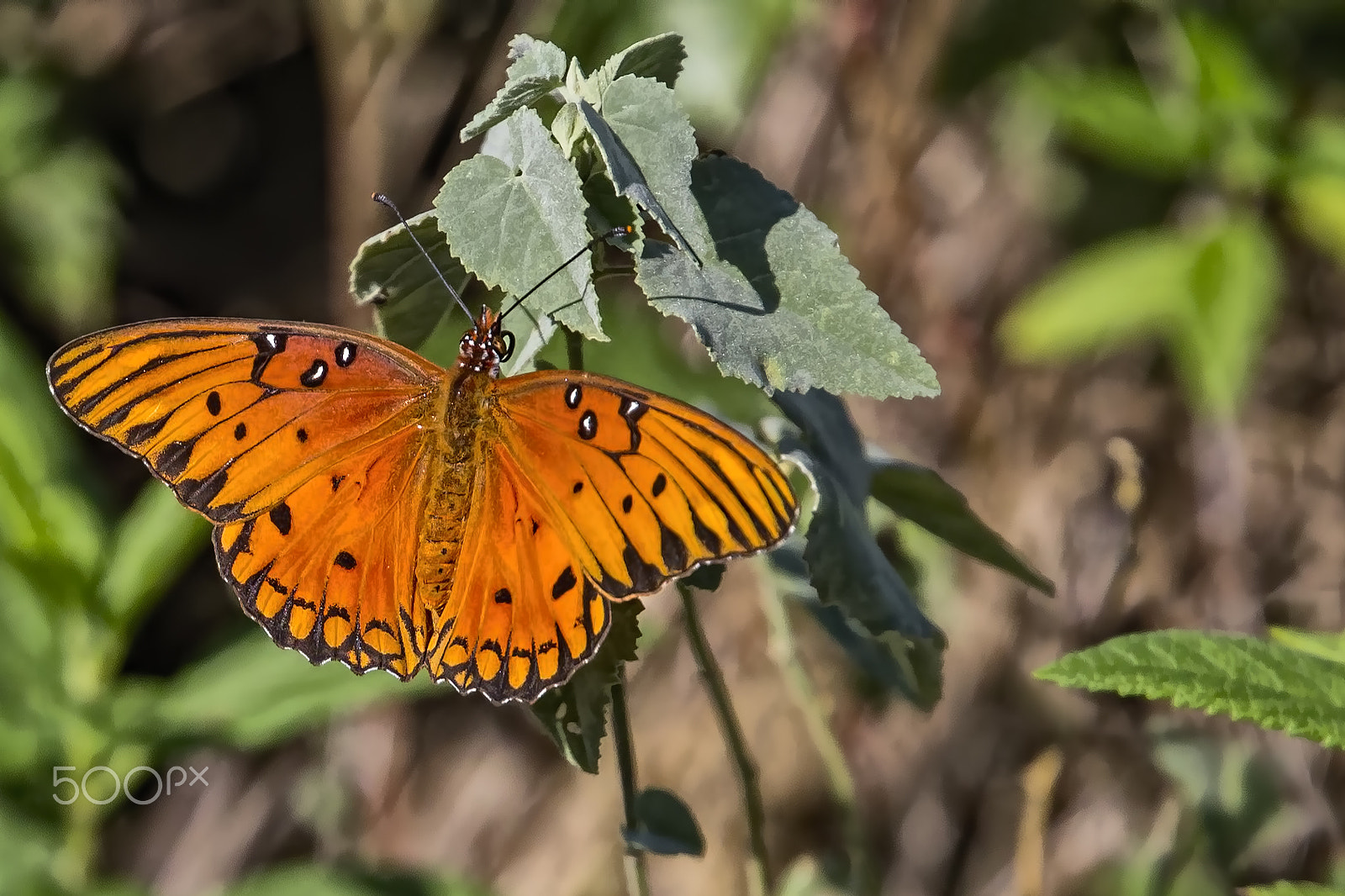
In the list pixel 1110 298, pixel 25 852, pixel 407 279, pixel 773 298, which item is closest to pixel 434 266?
pixel 407 279

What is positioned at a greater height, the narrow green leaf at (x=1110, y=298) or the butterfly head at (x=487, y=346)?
the butterfly head at (x=487, y=346)

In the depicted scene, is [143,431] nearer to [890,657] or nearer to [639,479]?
[639,479]

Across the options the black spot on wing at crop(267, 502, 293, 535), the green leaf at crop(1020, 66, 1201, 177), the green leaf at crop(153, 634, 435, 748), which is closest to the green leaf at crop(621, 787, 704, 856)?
the black spot on wing at crop(267, 502, 293, 535)

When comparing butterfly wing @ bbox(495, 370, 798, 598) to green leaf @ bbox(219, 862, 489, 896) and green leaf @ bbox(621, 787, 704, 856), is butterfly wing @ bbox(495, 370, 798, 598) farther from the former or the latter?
green leaf @ bbox(219, 862, 489, 896)

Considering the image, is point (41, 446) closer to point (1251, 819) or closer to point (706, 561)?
point (706, 561)

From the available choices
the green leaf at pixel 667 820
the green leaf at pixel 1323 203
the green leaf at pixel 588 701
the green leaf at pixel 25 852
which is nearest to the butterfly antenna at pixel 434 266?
the green leaf at pixel 588 701

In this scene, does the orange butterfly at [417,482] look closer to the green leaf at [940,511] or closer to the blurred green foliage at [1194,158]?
the green leaf at [940,511]
